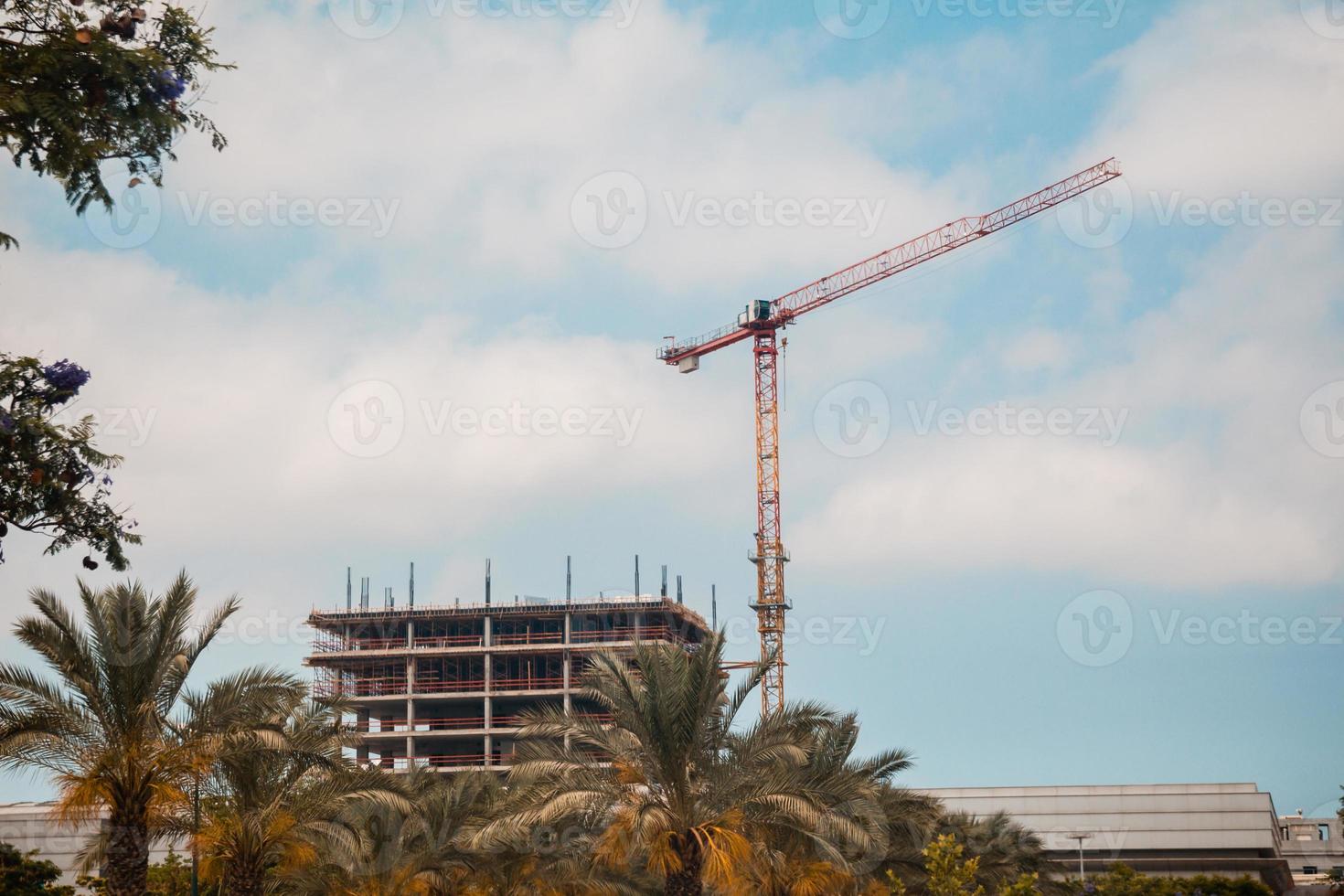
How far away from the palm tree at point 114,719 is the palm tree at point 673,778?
6576mm

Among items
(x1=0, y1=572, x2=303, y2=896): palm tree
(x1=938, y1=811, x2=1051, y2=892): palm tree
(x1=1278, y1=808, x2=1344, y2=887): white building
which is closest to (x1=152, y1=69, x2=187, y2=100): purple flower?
(x1=0, y1=572, x2=303, y2=896): palm tree

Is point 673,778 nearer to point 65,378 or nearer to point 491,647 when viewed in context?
point 65,378

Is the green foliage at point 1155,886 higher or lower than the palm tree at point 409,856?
lower

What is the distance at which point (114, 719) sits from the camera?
25.4 metres

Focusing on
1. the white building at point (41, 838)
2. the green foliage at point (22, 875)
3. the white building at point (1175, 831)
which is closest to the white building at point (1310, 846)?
the white building at point (1175, 831)

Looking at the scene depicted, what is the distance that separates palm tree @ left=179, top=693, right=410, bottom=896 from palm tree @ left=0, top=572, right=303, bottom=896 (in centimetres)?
310

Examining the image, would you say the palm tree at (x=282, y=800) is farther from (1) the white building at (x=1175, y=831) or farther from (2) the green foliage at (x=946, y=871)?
(1) the white building at (x=1175, y=831)

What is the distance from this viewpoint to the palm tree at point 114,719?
24.7 meters

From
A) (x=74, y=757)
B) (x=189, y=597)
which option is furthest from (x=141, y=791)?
(x=189, y=597)

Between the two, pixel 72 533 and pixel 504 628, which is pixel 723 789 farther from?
pixel 504 628

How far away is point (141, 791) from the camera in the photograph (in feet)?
83.4

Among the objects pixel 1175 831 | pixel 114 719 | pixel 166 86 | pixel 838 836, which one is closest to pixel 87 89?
pixel 166 86

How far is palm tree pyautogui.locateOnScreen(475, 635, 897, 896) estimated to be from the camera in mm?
28219

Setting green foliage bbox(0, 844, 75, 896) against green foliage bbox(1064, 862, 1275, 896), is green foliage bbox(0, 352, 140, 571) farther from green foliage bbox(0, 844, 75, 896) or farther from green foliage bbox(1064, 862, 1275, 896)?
green foliage bbox(1064, 862, 1275, 896)
